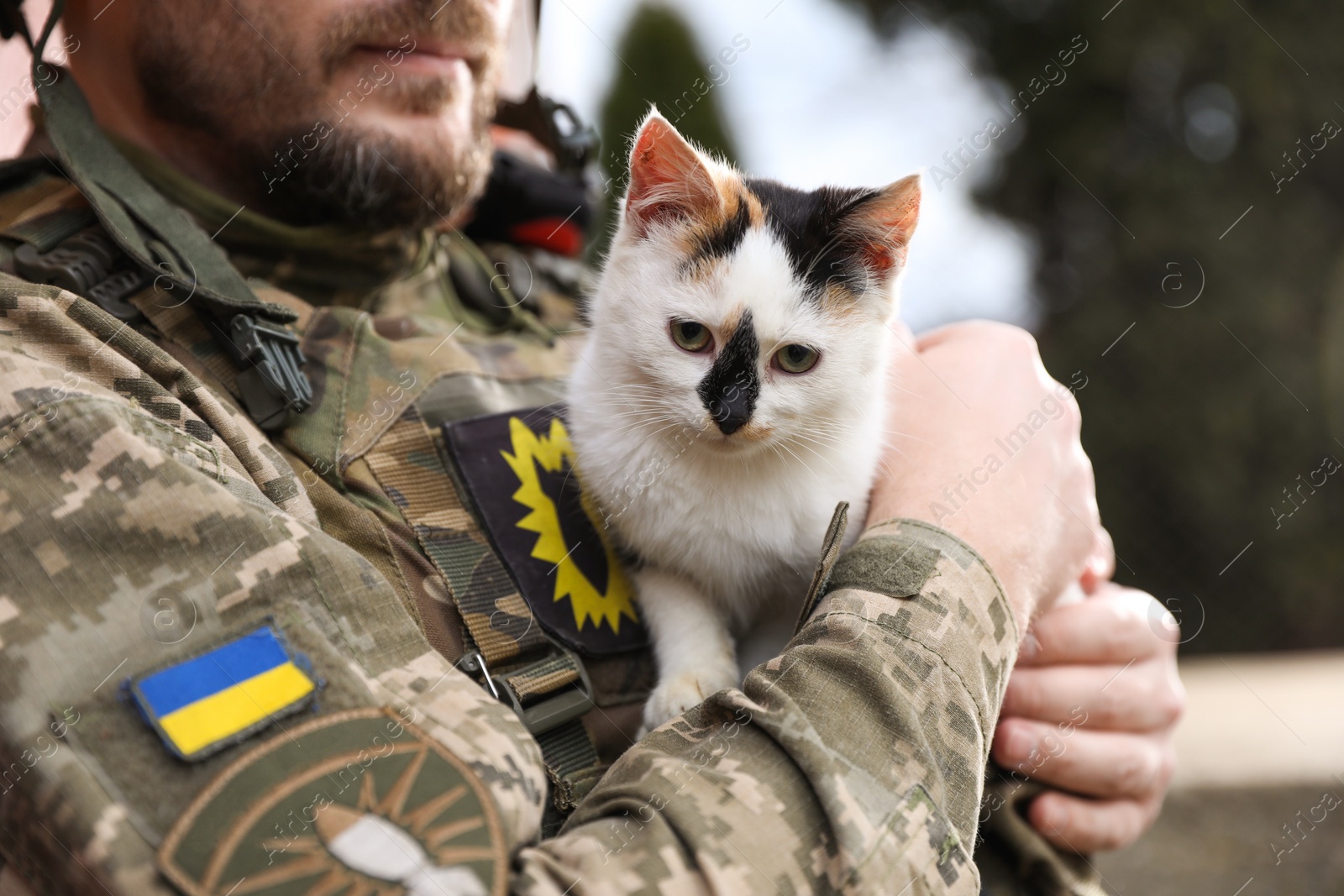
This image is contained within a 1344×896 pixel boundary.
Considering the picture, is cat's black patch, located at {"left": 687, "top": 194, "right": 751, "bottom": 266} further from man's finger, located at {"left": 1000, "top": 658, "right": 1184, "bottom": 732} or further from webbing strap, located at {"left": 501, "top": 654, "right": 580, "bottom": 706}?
man's finger, located at {"left": 1000, "top": 658, "right": 1184, "bottom": 732}

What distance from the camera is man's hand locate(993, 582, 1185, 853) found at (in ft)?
4.52

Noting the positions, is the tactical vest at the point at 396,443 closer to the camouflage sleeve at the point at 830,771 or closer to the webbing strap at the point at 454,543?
the webbing strap at the point at 454,543

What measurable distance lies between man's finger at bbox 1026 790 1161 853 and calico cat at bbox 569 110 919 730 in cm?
52

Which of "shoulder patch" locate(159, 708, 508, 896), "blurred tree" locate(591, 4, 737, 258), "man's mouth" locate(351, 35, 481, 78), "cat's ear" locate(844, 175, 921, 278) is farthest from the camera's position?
"blurred tree" locate(591, 4, 737, 258)

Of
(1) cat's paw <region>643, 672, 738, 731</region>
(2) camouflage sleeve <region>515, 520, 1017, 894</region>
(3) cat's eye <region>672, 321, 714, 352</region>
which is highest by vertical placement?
(3) cat's eye <region>672, 321, 714, 352</region>

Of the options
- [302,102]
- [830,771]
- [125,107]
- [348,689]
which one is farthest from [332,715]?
[125,107]

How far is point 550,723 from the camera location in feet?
3.74

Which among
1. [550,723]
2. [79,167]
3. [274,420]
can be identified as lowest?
[550,723]

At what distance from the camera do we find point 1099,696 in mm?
1414

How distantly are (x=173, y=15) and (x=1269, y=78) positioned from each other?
188 inches

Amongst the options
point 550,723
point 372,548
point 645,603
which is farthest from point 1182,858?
point 372,548

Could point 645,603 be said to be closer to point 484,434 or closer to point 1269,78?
point 484,434

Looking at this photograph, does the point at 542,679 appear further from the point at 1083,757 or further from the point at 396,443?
the point at 1083,757

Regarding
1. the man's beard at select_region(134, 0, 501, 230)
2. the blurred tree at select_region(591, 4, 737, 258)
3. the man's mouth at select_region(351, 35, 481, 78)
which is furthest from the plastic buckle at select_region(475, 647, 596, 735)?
the blurred tree at select_region(591, 4, 737, 258)
